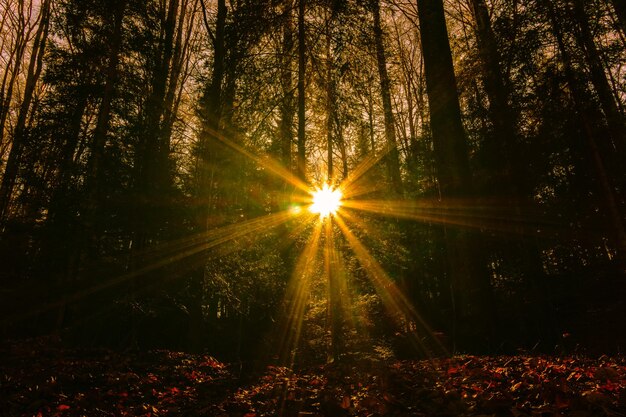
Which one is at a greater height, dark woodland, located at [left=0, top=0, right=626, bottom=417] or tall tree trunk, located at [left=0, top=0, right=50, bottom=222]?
tall tree trunk, located at [left=0, top=0, right=50, bottom=222]

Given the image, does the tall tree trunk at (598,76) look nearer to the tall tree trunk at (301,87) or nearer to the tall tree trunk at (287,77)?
the tall tree trunk at (301,87)

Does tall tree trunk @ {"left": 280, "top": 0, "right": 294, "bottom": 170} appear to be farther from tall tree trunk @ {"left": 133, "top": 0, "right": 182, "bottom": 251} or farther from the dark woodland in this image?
tall tree trunk @ {"left": 133, "top": 0, "right": 182, "bottom": 251}

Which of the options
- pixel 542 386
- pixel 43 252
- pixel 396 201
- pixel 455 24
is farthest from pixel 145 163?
pixel 455 24

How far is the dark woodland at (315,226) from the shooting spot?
4844 mm

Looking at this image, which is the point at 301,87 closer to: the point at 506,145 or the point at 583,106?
the point at 506,145

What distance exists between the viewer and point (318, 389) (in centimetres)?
466

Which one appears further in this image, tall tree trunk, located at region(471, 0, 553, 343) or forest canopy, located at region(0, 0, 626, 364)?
tall tree trunk, located at region(471, 0, 553, 343)

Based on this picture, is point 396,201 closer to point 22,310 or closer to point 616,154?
point 616,154

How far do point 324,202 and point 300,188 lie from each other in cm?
134

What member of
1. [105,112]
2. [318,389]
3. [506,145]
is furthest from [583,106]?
[105,112]

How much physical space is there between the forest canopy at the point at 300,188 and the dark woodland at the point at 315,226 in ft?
0.27

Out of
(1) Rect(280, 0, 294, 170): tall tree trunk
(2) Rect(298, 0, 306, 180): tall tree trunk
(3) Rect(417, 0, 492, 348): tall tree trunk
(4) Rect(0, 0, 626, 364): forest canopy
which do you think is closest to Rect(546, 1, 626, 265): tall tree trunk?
(4) Rect(0, 0, 626, 364): forest canopy

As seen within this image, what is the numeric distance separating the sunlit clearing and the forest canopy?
12cm

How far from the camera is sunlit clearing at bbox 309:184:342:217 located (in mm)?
13435
